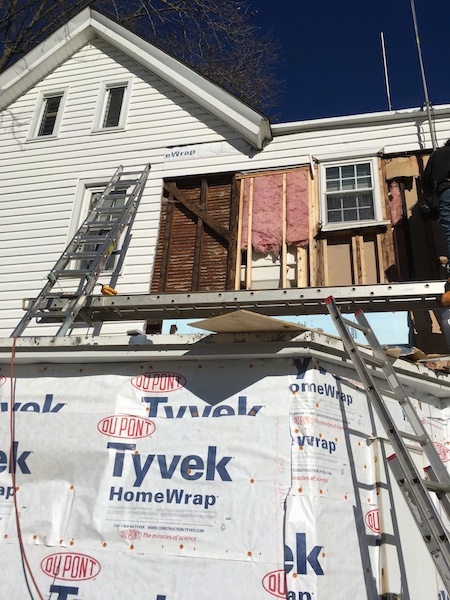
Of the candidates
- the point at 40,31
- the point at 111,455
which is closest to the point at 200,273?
the point at 111,455

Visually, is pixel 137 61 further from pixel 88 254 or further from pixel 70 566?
pixel 70 566

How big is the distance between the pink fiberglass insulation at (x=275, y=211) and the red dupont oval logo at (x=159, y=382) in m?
4.02

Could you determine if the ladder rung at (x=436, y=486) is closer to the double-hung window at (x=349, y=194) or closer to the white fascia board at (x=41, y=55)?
the double-hung window at (x=349, y=194)

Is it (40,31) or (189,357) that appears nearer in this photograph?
(189,357)

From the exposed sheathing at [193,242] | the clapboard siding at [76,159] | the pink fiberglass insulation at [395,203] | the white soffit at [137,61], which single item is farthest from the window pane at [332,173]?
the clapboard siding at [76,159]

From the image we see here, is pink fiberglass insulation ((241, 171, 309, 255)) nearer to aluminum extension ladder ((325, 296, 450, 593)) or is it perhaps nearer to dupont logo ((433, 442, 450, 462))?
aluminum extension ladder ((325, 296, 450, 593))

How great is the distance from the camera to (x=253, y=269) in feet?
25.3

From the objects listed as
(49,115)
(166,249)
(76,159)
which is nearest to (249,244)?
(166,249)

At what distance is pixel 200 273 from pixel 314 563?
513cm

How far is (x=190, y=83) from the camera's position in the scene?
9.28 metres

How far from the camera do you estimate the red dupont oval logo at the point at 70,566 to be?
3580 mm

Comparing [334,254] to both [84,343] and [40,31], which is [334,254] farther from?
[40,31]

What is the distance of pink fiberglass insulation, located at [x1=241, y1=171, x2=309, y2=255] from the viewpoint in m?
7.76

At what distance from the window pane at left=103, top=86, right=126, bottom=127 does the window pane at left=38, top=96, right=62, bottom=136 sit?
1.15 metres
